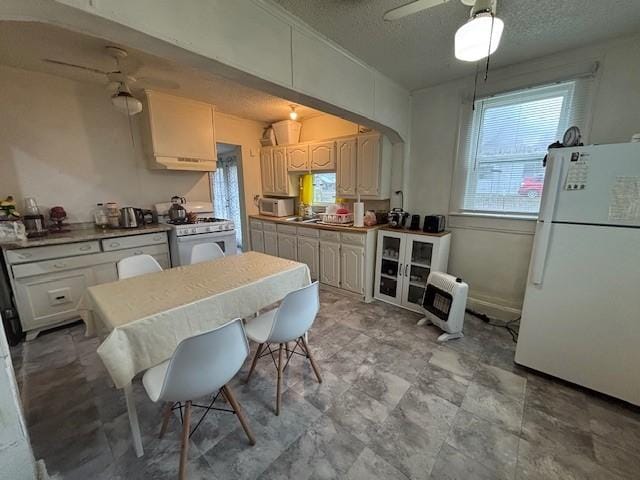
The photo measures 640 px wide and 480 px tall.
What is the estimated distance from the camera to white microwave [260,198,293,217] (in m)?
4.13

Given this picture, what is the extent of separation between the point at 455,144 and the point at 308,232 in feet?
6.59

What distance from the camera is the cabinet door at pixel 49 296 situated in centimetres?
235

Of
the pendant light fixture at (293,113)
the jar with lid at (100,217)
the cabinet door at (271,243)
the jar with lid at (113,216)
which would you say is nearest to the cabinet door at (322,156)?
the pendant light fixture at (293,113)

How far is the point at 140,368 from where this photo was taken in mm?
1294

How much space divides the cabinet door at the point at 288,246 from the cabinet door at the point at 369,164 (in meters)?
1.19

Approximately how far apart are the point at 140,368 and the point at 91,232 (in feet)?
7.16

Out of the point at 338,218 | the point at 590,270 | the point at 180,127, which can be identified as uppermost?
the point at 180,127

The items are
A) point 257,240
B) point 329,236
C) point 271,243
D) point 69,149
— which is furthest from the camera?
point 257,240

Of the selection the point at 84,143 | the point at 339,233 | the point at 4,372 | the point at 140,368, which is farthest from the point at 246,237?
the point at 4,372

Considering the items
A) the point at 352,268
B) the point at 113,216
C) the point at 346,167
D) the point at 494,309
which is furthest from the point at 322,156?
the point at 494,309

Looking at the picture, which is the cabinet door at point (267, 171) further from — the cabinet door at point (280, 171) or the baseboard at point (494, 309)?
the baseboard at point (494, 309)

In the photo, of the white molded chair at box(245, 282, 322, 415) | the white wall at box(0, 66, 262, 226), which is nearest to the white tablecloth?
the white molded chair at box(245, 282, 322, 415)

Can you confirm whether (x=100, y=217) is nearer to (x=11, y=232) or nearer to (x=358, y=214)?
(x=11, y=232)

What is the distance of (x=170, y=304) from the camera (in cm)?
143
